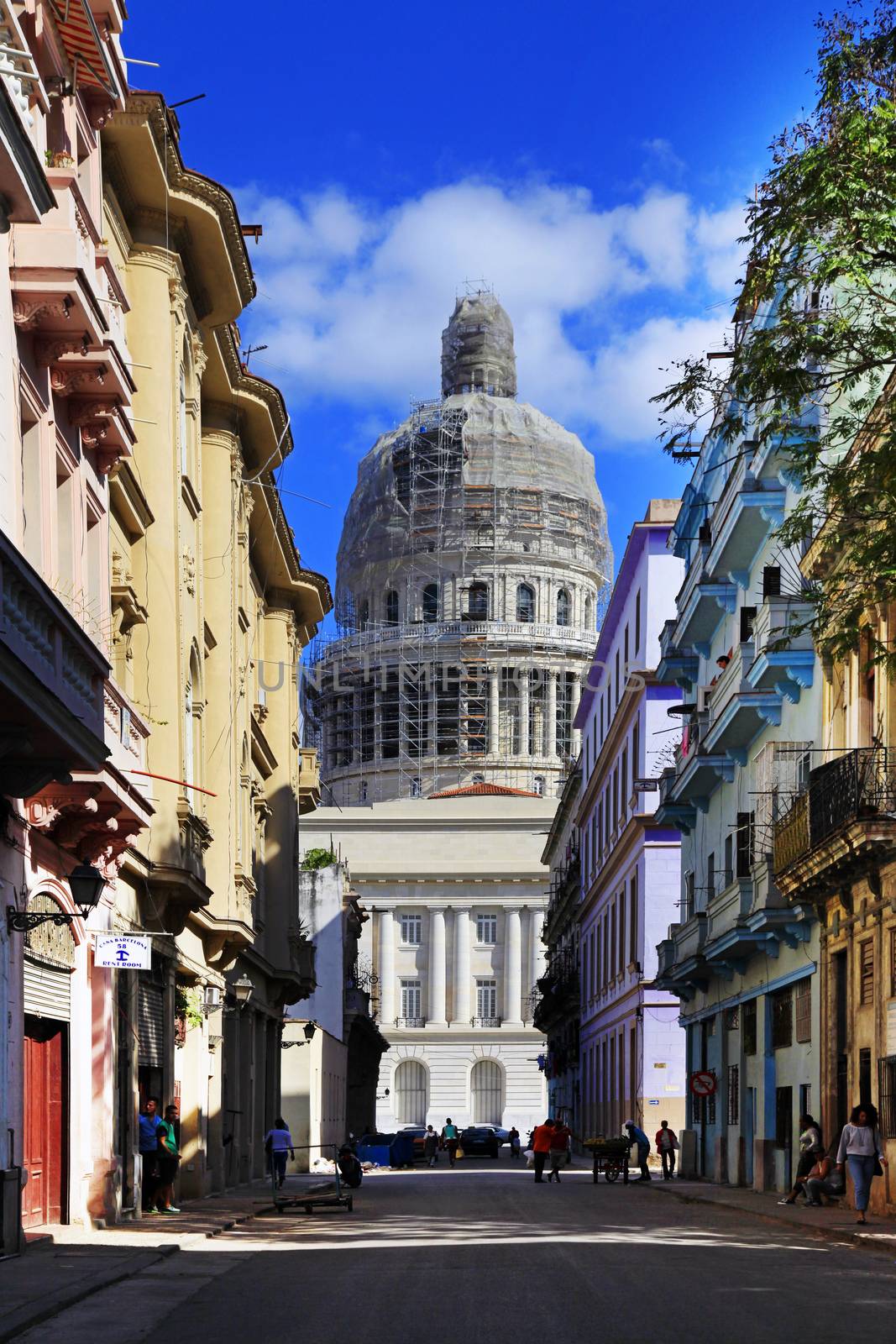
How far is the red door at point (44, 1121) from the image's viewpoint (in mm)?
18891

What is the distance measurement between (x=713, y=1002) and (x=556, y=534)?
74916 mm

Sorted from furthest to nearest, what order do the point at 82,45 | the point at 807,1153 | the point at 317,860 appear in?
the point at 317,860 → the point at 807,1153 → the point at 82,45

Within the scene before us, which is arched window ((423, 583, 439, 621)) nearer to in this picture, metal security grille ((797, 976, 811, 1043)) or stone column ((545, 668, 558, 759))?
stone column ((545, 668, 558, 759))

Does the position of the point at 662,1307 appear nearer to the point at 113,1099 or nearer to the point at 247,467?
the point at 113,1099

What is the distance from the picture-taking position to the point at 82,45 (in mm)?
18938

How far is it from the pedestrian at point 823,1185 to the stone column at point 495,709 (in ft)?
280

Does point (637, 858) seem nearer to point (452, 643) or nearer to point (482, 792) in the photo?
point (482, 792)

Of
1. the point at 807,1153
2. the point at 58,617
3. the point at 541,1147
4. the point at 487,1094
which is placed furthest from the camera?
the point at 487,1094

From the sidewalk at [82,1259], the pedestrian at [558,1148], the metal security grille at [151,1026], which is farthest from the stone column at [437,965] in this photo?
the sidewalk at [82,1259]

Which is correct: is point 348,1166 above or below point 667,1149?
above

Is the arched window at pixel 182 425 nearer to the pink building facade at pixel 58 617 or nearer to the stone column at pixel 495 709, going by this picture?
the pink building facade at pixel 58 617

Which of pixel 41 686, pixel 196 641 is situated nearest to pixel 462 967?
pixel 196 641

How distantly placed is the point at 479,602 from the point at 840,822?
293ft

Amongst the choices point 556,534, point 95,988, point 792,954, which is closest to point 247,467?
point 792,954
